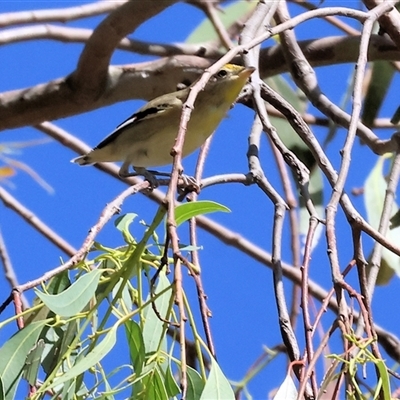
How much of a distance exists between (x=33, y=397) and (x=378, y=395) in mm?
324

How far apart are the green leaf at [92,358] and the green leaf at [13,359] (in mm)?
110

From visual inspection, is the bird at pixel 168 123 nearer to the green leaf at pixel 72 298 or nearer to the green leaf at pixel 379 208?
the green leaf at pixel 379 208

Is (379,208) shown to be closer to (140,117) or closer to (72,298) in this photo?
(140,117)

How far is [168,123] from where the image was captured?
1.67m

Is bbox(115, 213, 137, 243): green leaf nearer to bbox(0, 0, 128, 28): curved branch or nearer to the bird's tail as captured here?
the bird's tail

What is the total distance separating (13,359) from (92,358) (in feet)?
0.49

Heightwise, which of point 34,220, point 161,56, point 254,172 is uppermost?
point 161,56

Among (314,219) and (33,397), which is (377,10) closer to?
(314,219)

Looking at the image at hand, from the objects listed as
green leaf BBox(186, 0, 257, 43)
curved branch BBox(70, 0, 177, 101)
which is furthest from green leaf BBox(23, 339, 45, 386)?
green leaf BBox(186, 0, 257, 43)

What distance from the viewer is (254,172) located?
45.4 inches

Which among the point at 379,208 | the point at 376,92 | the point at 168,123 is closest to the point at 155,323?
the point at 168,123

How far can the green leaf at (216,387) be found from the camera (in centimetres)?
76

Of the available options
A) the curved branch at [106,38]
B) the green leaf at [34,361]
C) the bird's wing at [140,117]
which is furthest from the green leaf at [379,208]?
the green leaf at [34,361]

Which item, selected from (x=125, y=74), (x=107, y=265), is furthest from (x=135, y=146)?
(x=107, y=265)
